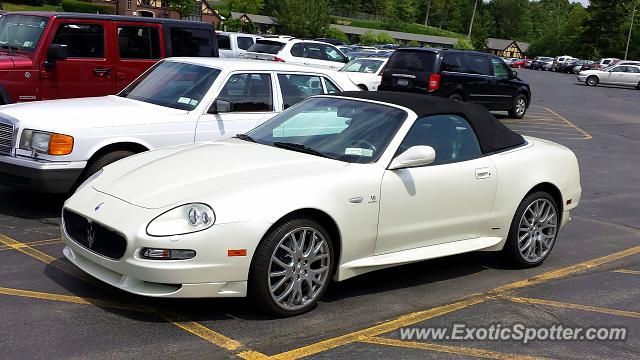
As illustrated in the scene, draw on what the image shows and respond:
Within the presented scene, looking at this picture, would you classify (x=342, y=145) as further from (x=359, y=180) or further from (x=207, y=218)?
(x=207, y=218)

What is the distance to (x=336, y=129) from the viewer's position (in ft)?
18.5

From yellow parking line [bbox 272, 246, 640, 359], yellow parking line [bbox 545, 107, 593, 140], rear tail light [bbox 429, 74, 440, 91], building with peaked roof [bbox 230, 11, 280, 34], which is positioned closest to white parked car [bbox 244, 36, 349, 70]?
rear tail light [bbox 429, 74, 440, 91]

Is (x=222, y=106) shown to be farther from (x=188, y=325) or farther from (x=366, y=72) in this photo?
(x=366, y=72)

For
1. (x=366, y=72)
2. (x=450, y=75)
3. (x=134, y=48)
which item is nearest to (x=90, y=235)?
(x=134, y=48)

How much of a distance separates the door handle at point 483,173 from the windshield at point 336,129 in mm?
780

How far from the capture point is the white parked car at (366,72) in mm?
18750

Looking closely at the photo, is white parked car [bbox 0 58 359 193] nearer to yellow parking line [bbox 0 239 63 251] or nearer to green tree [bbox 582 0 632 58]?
yellow parking line [bbox 0 239 63 251]

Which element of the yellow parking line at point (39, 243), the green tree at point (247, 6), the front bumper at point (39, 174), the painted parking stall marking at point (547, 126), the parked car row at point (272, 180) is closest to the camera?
the parked car row at point (272, 180)

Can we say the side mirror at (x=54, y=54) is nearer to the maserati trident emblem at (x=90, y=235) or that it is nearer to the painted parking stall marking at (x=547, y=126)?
the maserati trident emblem at (x=90, y=235)

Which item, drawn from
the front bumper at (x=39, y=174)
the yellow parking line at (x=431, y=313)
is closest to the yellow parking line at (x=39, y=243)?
the front bumper at (x=39, y=174)

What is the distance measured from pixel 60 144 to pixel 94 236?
2498 mm

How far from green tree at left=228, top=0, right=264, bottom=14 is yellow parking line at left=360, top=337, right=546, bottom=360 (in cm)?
11703

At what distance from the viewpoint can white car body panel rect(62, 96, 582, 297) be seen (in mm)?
4387

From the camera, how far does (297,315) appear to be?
480 centimetres
